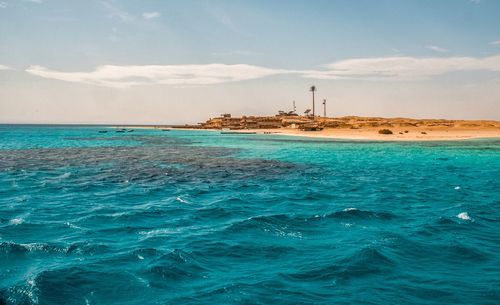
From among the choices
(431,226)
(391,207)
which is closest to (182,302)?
(431,226)

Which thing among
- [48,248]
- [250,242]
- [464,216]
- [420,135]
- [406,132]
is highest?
[406,132]

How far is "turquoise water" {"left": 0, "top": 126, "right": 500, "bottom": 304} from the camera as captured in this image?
35.3 ft

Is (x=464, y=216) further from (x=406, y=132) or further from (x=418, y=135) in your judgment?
(x=406, y=132)

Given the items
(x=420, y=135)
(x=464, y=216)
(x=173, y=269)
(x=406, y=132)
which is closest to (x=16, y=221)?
(x=173, y=269)

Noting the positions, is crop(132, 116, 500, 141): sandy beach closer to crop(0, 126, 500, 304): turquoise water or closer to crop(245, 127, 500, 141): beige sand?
crop(245, 127, 500, 141): beige sand

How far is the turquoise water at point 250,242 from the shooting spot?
10.8 m

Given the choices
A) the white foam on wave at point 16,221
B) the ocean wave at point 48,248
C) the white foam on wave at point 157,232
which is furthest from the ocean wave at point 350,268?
the white foam on wave at point 16,221

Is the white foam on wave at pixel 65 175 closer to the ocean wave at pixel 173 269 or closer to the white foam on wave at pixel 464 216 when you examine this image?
the ocean wave at pixel 173 269

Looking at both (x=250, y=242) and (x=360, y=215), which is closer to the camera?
(x=250, y=242)

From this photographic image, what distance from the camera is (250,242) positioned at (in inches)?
590

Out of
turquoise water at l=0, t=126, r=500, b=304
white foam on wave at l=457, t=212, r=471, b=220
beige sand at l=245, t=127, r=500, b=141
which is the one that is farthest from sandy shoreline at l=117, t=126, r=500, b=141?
white foam on wave at l=457, t=212, r=471, b=220

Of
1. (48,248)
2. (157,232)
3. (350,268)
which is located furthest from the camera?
(157,232)

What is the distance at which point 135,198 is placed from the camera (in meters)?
23.9

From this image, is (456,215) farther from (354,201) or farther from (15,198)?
(15,198)
